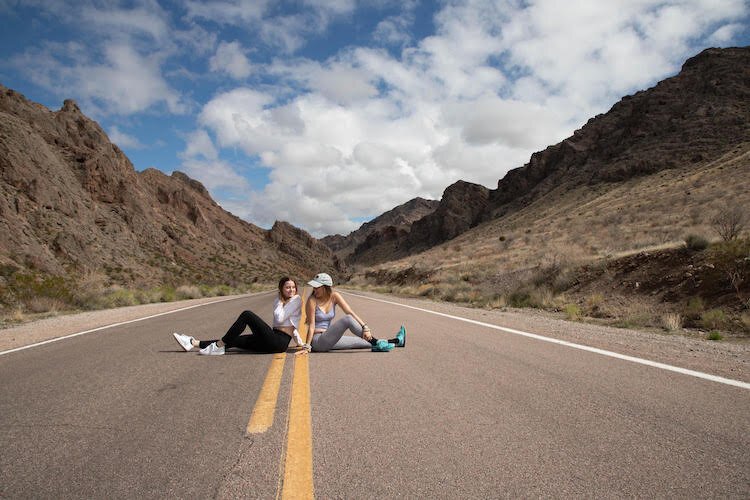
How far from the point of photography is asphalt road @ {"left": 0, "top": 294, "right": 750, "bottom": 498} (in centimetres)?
239

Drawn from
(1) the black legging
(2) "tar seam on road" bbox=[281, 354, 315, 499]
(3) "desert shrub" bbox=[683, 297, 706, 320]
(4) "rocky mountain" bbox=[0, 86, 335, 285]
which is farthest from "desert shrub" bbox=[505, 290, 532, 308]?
(4) "rocky mountain" bbox=[0, 86, 335, 285]

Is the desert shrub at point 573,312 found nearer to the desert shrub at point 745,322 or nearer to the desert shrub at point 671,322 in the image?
the desert shrub at point 671,322

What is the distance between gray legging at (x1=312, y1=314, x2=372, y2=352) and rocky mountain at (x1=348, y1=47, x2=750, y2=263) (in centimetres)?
6108

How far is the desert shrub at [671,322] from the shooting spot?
887cm

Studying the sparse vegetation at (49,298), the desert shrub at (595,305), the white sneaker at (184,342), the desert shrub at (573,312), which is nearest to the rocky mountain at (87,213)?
the sparse vegetation at (49,298)

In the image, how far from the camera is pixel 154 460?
8.80ft

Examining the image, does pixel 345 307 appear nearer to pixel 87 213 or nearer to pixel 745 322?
pixel 745 322

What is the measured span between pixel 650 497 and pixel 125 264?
41080 mm

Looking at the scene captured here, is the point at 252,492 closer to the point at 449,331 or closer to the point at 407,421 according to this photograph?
the point at 407,421

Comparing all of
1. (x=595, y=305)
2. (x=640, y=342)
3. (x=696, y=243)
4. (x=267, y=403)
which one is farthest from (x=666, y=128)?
(x=267, y=403)

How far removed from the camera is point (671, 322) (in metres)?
8.92

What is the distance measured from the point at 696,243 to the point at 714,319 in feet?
12.3

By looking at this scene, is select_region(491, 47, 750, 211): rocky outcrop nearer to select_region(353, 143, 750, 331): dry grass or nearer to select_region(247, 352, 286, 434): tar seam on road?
select_region(353, 143, 750, 331): dry grass

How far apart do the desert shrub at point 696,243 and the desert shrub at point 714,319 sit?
328 centimetres
